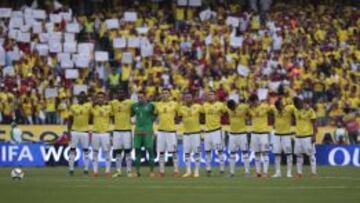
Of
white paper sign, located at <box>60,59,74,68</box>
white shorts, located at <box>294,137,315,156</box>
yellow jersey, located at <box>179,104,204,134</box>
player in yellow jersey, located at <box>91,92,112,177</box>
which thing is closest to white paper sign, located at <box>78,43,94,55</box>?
white paper sign, located at <box>60,59,74,68</box>

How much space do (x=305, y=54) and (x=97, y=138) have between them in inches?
624

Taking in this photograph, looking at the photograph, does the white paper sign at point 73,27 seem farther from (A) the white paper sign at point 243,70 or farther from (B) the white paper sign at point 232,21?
(A) the white paper sign at point 243,70

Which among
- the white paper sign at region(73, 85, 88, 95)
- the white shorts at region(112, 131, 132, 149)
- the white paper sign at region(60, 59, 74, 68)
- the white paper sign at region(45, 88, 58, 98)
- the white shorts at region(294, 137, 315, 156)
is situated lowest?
the white shorts at region(294, 137, 315, 156)

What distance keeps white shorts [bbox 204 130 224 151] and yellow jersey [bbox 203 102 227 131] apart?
143 mm

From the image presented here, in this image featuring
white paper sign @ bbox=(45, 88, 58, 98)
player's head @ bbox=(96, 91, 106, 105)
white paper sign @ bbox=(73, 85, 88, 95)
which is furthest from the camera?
white paper sign @ bbox=(73, 85, 88, 95)

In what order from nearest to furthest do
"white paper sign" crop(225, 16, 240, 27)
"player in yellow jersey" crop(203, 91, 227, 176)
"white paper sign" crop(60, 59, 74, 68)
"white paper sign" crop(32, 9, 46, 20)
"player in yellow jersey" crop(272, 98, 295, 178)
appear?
"player in yellow jersey" crop(272, 98, 295, 178), "player in yellow jersey" crop(203, 91, 227, 176), "white paper sign" crop(60, 59, 74, 68), "white paper sign" crop(32, 9, 46, 20), "white paper sign" crop(225, 16, 240, 27)

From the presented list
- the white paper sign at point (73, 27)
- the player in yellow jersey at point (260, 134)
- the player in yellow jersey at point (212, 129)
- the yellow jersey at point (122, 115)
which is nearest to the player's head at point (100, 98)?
the yellow jersey at point (122, 115)

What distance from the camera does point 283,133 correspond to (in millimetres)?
30141

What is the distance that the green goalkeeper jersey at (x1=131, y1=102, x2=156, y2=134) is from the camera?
2991cm

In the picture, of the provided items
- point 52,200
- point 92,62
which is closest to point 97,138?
→ point 52,200

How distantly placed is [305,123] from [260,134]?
1.29 metres

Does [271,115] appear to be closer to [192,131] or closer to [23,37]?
[192,131]

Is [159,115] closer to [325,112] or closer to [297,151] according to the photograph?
[297,151]

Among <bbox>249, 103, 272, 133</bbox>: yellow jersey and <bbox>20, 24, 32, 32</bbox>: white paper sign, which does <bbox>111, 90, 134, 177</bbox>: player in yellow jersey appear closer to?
<bbox>249, 103, 272, 133</bbox>: yellow jersey
